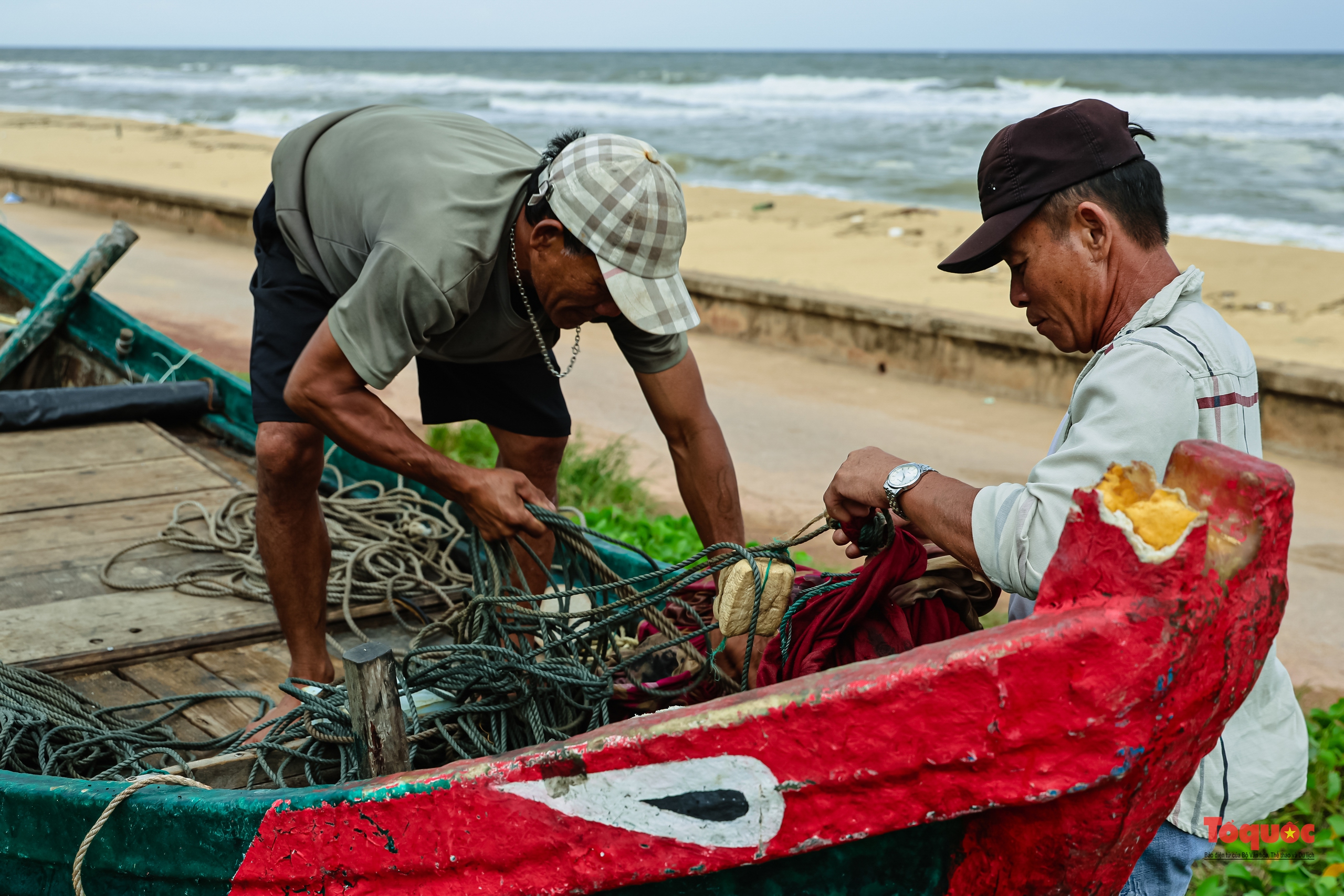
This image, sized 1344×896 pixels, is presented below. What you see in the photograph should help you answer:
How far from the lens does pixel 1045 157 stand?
5.11ft

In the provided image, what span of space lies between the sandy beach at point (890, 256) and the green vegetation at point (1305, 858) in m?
3.80

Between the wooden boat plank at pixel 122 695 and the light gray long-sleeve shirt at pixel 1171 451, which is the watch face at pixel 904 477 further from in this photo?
the wooden boat plank at pixel 122 695

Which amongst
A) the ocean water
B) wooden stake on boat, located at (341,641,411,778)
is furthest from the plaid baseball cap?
the ocean water

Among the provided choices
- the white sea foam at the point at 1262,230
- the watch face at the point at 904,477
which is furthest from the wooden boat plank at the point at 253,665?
the white sea foam at the point at 1262,230

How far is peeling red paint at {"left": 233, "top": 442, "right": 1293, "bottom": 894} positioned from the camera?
3.97 feet

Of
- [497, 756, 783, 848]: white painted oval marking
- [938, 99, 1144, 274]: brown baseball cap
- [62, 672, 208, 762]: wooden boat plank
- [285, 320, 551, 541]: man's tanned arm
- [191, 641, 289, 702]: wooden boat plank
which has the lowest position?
[191, 641, 289, 702]: wooden boat plank

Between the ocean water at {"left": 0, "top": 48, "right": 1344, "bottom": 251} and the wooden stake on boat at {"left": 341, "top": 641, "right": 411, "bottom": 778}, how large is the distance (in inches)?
510

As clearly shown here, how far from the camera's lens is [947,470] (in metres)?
5.36

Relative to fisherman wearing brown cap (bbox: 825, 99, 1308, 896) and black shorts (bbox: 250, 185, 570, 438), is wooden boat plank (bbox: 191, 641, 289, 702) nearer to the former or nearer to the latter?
black shorts (bbox: 250, 185, 570, 438)

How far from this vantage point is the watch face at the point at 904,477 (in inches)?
65.2

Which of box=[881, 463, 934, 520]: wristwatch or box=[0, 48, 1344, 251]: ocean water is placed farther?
box=[0, 48, 1344, 251]: ocean water

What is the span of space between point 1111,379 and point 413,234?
4.31ft

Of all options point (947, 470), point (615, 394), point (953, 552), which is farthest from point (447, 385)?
point (615, 394)

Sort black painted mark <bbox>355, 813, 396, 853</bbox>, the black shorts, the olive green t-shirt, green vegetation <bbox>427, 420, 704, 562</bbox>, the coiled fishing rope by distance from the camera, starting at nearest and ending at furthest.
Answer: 1. black painted mark <bbox>355, 813, 396, 853</bbox>
2. the coiled fishing rope
3. the olive green t-shirt
4. the black shorts
5. green vegetation <bbox>427, 420, 704, 562</bbox>
